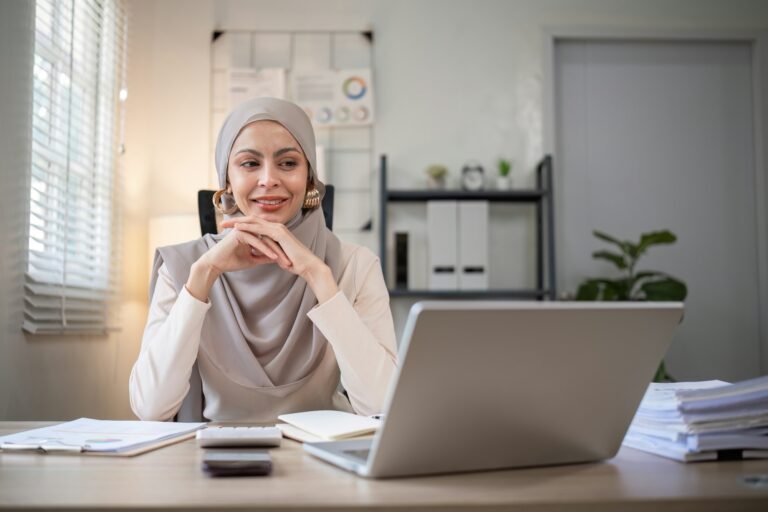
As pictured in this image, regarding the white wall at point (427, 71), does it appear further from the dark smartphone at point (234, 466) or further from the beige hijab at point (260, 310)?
the dark smartphone at point (234, 466)

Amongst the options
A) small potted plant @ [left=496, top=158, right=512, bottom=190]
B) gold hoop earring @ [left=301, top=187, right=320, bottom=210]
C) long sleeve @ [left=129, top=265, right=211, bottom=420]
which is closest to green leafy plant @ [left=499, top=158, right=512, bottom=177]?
small potted plant @ [left=496, top=158, right=512, bottom=190]

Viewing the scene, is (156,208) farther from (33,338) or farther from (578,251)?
(578,251)

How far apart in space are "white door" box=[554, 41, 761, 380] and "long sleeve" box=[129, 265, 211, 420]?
2575 mm

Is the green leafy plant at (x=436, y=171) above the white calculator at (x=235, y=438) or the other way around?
above

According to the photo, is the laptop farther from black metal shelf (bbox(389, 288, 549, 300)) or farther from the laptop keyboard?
black metal shelf (bbox(389, 288, 549, 300))

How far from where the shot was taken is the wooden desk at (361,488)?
2.01ft

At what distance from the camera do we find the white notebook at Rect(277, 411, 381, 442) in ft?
3.17

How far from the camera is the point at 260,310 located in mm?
1656

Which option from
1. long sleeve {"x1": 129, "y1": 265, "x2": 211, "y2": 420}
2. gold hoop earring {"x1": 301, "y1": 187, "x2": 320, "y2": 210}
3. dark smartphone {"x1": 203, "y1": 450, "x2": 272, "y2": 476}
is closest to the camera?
dark smartphone {"x1": 203, "y1": 450, "x2": 272, "y2": 476}

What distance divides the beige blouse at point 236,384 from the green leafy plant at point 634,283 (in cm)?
198

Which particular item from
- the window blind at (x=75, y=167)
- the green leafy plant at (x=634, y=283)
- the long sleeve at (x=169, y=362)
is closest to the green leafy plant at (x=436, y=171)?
the green leafy plant at (x=634, y=283)

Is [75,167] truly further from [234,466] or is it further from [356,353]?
[234,466]

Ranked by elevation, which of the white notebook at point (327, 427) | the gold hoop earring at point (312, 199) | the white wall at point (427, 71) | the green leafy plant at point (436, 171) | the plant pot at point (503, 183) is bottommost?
the white notebook at point (327, 427)

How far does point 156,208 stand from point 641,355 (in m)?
3.09
